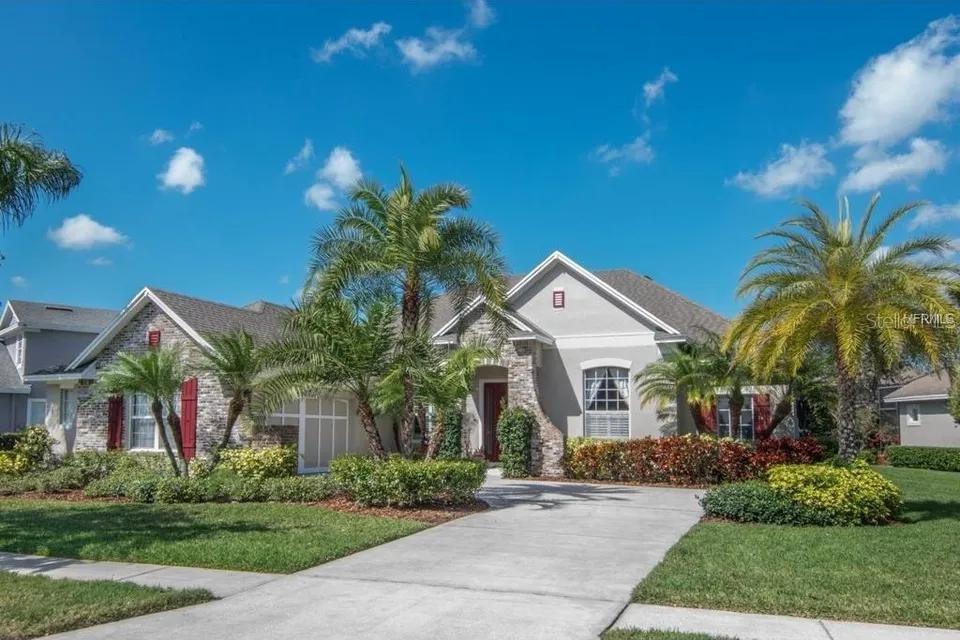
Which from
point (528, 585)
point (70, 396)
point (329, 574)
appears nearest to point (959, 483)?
point (528, 585)

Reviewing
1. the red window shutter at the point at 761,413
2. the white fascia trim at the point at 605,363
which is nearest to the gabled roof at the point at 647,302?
the white fascia trim at the point at 605,363

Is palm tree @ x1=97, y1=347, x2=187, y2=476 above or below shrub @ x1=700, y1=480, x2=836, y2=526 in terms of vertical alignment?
above

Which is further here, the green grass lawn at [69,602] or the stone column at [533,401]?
the stone column at [533,401]

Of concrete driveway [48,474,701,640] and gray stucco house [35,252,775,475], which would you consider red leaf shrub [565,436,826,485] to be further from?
concrete driveway [48,474,701,640]

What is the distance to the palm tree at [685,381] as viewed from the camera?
64.0 feet

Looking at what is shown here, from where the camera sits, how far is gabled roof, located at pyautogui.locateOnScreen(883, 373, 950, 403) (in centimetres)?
2906

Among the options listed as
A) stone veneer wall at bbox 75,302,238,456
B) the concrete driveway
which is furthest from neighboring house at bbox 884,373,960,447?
stone veneer wall at bbox 75,302,238,456

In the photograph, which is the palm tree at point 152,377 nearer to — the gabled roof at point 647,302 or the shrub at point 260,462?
the shrub at point 260,462

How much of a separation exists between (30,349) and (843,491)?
3108 cm

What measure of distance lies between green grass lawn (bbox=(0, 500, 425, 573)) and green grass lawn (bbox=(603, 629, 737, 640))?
13.5 feet

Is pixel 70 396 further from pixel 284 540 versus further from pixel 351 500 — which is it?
pixel 284 540

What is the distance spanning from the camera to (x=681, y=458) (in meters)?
18.3

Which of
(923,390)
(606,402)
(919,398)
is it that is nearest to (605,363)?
(606,402)

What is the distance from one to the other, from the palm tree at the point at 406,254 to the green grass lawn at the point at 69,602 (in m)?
7.35
